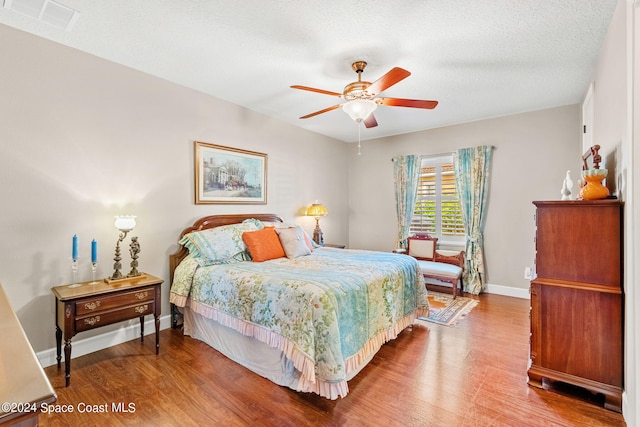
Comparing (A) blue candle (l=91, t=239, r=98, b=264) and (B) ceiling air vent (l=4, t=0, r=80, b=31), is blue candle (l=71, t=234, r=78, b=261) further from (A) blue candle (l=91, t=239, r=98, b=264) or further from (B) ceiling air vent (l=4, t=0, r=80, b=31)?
(B) ceiling air vent (l=4, t=0, r=80, b=31)

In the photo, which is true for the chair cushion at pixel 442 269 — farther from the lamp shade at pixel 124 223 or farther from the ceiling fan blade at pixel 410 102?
the lamp shade at pixel 124 223

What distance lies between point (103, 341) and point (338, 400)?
2.29 meters

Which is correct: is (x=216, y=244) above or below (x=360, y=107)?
below

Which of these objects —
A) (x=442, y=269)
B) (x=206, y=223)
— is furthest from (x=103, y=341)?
(x=442, y=269)

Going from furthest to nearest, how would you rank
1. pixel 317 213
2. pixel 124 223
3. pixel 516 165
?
pixel 317 213
pixel 516 165
pixel 124 223

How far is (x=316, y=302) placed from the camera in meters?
1.96

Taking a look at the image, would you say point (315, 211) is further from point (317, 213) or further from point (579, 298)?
point (579, 298)

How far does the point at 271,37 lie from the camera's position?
2.37 metres

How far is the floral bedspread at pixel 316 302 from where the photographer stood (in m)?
1.93

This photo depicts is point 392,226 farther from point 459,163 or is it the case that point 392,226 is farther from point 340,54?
point 340,54

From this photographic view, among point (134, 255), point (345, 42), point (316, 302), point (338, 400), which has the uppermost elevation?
point (345, 42)

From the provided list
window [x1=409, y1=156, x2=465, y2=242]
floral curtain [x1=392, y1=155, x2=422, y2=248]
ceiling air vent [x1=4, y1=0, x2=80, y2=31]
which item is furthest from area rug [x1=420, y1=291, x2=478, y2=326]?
ceiling air vent [x1=4, y1=0, x2=80, y2=31]

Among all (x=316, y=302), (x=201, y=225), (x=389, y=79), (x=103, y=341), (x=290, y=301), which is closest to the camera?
(x=316, y=302)

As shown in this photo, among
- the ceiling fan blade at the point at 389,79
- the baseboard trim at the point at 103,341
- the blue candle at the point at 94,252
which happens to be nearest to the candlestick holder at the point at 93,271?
the blue candle at the point at 94,252
